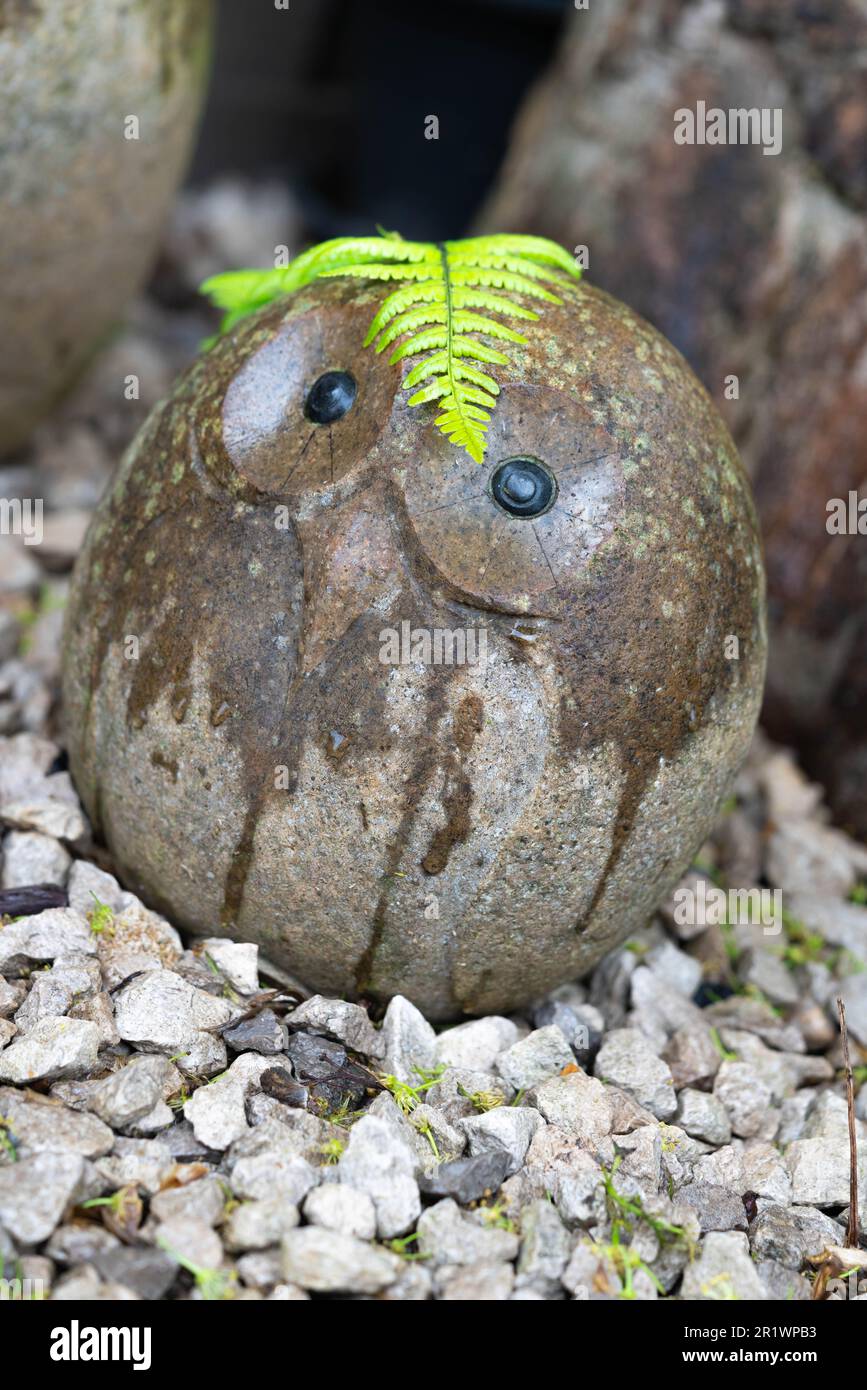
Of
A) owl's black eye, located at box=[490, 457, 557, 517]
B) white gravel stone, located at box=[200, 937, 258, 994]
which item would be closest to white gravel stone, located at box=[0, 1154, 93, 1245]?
white gravel stone, located at box=[200, 937, 258, 994]

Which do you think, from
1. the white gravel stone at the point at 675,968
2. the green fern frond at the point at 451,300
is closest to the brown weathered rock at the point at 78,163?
the green fern frond at the point at 451,300

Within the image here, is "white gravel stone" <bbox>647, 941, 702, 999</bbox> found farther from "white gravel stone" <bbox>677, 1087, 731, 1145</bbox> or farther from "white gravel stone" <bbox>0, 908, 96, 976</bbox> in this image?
"white gravel stone" <bbox>0, 908, 96, 976</bbox>

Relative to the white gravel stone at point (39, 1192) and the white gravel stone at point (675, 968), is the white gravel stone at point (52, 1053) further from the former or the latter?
the white gravel stone at point (675, 968)

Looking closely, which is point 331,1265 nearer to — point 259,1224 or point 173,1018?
point 259,1224

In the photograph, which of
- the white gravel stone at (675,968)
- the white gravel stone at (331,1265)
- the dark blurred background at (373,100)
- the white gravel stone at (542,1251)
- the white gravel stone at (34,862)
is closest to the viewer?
the white gravel stone at (331,1265)

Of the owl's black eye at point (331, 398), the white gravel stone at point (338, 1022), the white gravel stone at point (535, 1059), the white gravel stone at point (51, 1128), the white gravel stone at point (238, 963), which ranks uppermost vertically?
the owl's black eye at point (331, 398)

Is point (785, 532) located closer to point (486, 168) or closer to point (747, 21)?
point (747, 21)
